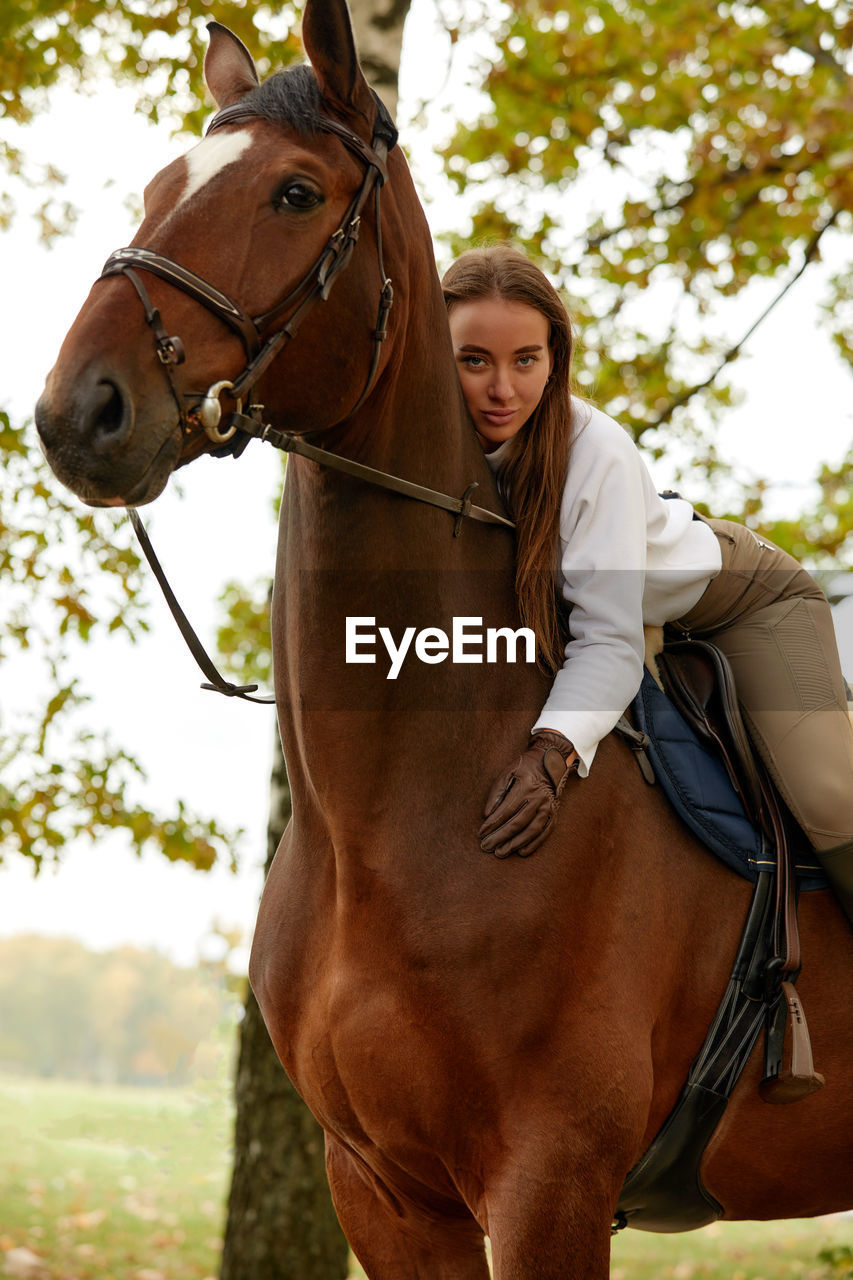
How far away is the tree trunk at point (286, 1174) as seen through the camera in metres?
5.02

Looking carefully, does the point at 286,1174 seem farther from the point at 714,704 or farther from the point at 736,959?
the point at 714,704

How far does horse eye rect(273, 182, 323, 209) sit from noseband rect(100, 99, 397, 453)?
7cm

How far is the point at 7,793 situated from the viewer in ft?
19.7

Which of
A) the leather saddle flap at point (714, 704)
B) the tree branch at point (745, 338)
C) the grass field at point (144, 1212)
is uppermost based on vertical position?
the tree branch at point (745, 338)

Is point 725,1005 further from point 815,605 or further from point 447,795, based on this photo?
point 815,605

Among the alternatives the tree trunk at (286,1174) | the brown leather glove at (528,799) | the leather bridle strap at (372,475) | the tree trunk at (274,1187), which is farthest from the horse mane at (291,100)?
the tree trunk at (274,1187)

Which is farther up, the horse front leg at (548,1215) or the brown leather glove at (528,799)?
the brown leather glove at (528,799)

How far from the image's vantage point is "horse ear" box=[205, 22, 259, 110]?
2.60 metres

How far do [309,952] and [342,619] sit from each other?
75 centimetres

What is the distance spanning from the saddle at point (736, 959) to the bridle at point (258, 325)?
0.75 meters

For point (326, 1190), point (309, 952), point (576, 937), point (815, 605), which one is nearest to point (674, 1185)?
point (576, 937)

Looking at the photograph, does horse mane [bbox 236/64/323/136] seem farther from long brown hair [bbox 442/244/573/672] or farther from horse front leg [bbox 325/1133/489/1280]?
horse front leg [bbox 325/1133/489/1280]

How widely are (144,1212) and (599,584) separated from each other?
809 cm

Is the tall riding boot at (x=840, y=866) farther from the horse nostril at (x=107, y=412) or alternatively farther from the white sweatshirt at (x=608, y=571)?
the horse nostril at (x=107, y=412)
